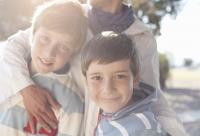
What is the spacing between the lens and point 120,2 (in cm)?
182

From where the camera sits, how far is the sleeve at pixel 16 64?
1.76 m

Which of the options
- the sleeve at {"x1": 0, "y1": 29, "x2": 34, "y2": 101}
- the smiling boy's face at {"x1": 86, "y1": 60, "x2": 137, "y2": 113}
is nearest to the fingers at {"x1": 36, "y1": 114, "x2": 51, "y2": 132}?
the sleeve at {"x1": 0, "y1": 29, "x2": 34, "y2": 101}

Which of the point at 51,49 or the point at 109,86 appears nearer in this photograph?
the point at 109,86

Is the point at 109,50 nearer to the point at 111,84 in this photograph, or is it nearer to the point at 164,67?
the point at 111,84

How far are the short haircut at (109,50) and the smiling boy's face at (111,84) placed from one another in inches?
0.6

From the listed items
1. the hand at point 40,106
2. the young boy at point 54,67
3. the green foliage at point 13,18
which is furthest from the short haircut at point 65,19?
the green foliage at point 13,18

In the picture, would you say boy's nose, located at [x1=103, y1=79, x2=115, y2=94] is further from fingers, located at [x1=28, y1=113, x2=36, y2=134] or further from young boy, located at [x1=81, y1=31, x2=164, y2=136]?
fingers, located at [x1=28, y1=113, x2=36, y2=134]

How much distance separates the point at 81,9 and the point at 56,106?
1.16 feet

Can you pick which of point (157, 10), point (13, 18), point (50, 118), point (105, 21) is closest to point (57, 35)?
point (105, 21)

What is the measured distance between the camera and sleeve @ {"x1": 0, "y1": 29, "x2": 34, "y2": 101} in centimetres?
176

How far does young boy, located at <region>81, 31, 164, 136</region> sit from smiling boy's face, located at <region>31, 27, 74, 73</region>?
9cm

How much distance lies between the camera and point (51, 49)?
1702 millimetres

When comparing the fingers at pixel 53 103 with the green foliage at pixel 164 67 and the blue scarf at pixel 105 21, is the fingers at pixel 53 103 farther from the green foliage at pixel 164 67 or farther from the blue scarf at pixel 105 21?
the green foliage at pixel 164 67

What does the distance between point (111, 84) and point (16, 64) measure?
387 millimetres
